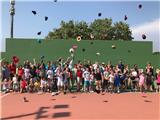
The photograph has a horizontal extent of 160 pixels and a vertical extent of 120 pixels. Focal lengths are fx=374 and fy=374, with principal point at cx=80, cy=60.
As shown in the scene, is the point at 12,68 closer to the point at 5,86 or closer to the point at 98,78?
the point at 5,86

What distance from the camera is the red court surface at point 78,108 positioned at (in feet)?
40.1

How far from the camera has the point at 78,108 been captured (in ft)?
45.9

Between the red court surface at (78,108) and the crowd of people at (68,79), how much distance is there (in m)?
1.58

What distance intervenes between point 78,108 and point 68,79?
629 centimetres

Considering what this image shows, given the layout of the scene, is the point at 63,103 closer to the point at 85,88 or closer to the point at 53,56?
the point at 85,88

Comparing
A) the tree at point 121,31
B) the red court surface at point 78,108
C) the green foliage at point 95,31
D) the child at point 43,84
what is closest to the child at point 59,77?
the child at point 43,84

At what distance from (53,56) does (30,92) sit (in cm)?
482

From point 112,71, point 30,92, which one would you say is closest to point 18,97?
point 30,92

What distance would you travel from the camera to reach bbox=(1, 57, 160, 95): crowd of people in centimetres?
1989

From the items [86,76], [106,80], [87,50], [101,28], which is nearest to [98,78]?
[106,80]

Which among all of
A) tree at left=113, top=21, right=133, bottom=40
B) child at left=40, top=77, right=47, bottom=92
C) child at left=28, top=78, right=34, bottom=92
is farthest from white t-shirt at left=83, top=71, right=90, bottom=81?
tree at left=113, top=21, right=133, bottom=40

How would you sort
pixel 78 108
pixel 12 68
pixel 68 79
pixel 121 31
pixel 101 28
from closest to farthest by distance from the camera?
pixel 78 108 → pixel 68 79 → pixel 12 68 → pixel 101 28 → pixel 121 31

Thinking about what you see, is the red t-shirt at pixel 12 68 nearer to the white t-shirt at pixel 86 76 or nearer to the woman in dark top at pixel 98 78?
the white t-shirt at pixel 86 76

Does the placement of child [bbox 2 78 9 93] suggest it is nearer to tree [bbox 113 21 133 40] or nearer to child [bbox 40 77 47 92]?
child [bbox 40 77 47 92]
